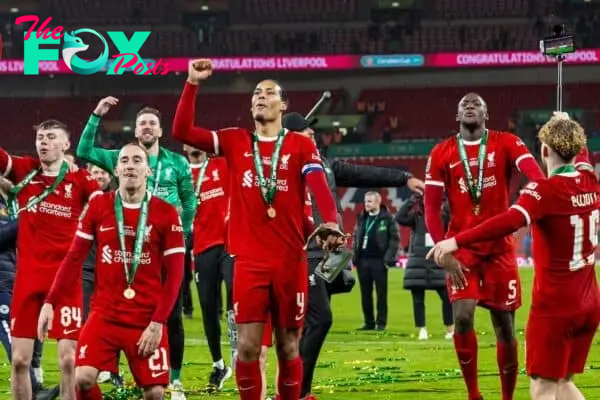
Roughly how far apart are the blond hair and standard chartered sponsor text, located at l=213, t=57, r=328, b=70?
4250cm

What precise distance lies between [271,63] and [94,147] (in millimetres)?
40159

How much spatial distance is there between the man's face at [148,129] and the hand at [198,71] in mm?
2383

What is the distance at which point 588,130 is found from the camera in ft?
167

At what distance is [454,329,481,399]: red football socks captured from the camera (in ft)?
32.3

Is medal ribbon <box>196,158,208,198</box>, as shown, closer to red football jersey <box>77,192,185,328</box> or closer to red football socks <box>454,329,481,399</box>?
red football socks <box>454,329,481,399</box>

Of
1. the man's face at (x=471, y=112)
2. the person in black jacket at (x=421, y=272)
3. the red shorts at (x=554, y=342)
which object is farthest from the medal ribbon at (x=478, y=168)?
the person in black jacket at (x=421, y=272)

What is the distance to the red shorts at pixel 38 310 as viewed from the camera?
30.5 ft

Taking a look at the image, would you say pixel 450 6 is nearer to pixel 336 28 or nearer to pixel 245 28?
pixel 336 28

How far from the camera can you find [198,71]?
8141 millimetres

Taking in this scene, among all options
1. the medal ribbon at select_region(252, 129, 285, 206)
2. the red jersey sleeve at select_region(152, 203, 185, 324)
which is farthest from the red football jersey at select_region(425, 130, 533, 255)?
the red jersey sleeve at select_region(152, 203, 185, 324)

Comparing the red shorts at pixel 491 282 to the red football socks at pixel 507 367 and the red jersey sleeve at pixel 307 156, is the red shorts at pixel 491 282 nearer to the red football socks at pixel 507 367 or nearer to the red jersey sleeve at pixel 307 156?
the red football socks at pixel 507 367

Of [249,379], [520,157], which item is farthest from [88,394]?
[520,157]

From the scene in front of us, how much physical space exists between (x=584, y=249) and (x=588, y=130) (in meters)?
44.5

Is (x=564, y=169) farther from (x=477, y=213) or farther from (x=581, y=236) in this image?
(x=477, y=213)
